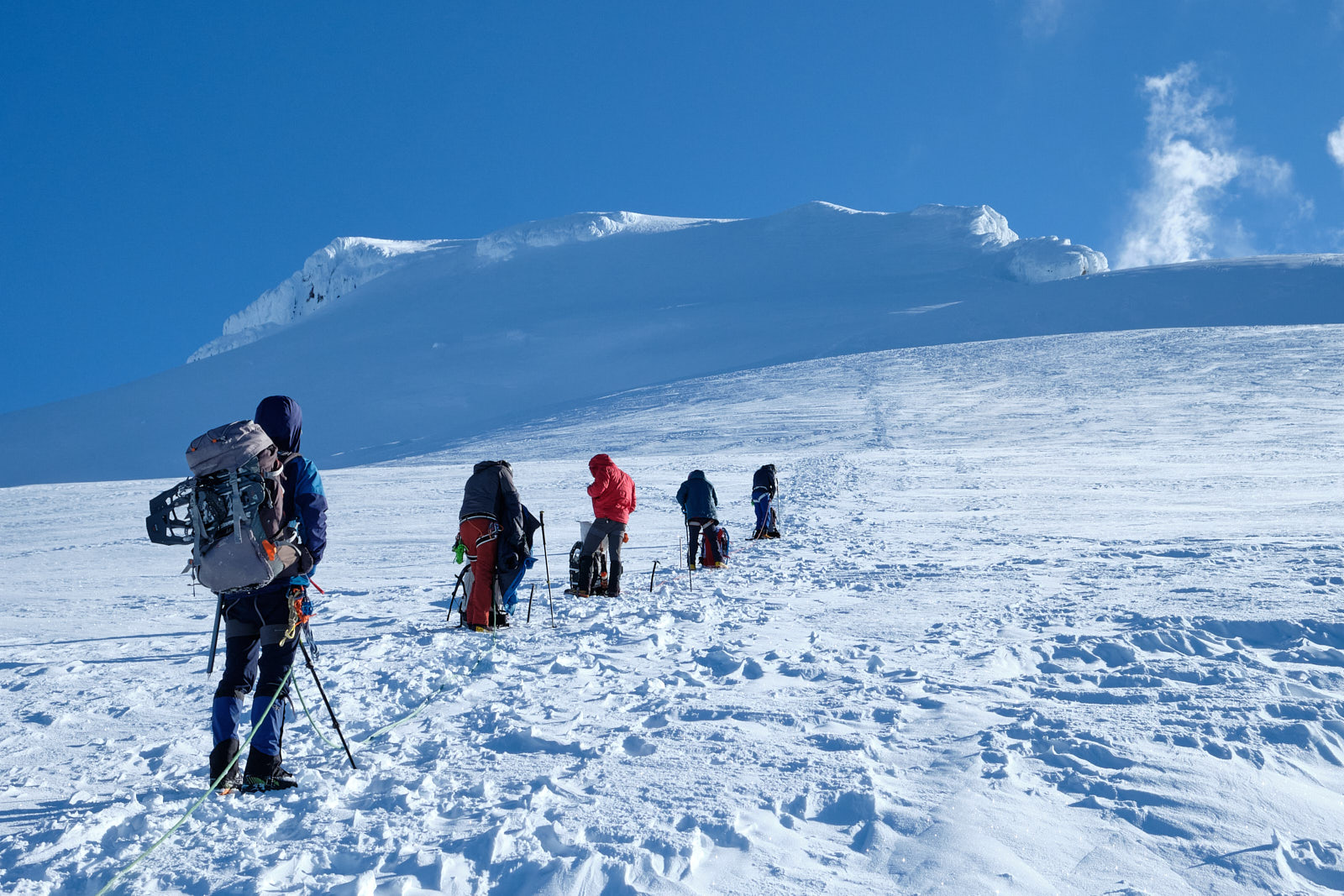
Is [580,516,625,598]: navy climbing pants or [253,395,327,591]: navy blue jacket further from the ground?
[253,395,327,591]: navy blue jacket

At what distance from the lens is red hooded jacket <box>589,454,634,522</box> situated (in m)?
7.69

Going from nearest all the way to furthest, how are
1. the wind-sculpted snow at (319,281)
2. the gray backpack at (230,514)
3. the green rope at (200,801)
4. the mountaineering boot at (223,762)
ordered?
the green rope at (200,801) → the gray backpack at (230,514) → the mountaineering boot at (223,762) → the wind-sculpted snow at (319,281)

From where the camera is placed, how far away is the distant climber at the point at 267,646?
11.3ft

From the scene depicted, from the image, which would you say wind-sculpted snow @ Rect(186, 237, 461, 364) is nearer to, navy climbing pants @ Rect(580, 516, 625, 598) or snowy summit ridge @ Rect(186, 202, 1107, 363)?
snowy summit ridge @ Rect(186, 202, 1107, 363)

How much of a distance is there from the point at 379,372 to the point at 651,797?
48.4 metres

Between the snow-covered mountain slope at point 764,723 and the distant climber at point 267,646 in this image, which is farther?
the distant climber at point 267,646

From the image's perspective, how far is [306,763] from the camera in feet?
12.5

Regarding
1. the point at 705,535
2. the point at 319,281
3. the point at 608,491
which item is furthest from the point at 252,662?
the point at 319,281

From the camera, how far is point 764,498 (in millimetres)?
11680

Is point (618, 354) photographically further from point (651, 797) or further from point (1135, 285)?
point (651, 797)

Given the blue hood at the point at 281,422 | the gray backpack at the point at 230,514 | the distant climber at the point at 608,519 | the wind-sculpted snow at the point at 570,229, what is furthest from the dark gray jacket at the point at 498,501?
the wind-sculpted snow at the point at 570,229

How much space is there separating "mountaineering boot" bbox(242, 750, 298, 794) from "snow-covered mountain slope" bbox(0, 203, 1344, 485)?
1096 inches

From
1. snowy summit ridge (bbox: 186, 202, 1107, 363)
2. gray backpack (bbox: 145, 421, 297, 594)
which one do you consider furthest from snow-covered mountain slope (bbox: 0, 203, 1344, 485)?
gray backpack (bbox: 145, 421, 297, 594)

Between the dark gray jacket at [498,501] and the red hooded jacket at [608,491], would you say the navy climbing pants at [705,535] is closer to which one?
the red hooded jacket at [608,491]
